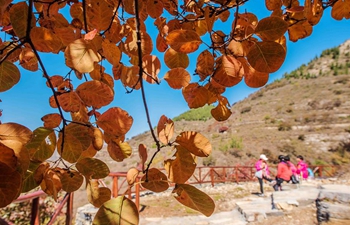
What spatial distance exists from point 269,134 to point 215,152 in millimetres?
4425

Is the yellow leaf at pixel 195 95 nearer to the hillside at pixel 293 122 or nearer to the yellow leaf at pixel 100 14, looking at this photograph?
the yellow leaf at pixel 100 14

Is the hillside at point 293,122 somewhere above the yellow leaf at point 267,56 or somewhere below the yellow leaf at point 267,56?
above

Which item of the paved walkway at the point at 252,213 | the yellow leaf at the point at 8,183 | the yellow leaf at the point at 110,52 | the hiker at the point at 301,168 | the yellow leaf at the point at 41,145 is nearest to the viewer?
the yellow leaf at the point at 8,183

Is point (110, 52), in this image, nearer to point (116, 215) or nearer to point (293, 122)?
point (116, 215)

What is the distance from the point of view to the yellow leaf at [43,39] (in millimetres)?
333

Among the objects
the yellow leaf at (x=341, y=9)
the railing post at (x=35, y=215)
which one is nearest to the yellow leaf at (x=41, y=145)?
the yellow leaf at (x=341, y=9)

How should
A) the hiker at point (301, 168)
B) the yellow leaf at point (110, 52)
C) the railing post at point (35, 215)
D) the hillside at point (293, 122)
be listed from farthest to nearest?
the hillside at point (293, 122) < the hiker at point (301, 168) < the railing post at point (35, 215) < the yellow leaf at point (110, 52)

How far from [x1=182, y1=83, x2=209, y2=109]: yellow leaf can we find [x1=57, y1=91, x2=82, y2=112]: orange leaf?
17 cm

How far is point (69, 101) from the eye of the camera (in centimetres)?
40

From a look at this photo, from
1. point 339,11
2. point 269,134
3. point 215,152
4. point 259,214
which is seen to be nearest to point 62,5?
point 339,11

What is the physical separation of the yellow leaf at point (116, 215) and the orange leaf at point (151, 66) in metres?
0.22

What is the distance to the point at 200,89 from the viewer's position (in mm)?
410

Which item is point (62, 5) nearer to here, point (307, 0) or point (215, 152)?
point (307, 0)

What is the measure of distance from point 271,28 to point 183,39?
0.37 ft
